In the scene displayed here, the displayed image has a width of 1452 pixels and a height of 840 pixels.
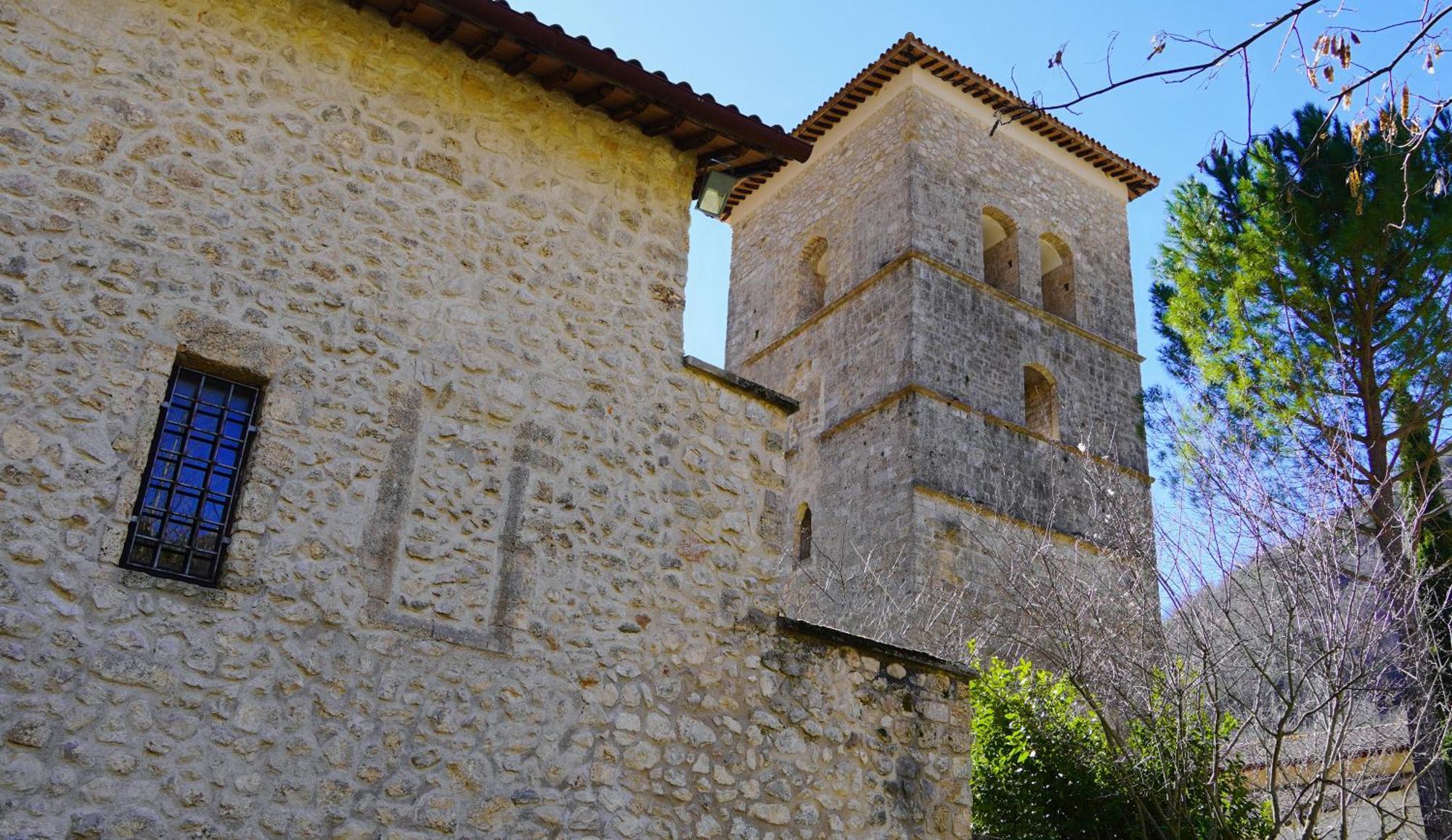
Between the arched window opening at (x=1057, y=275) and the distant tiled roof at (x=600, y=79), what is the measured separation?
12872 mm

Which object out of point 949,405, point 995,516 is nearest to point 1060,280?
point 949,405

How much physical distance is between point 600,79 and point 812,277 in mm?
13688

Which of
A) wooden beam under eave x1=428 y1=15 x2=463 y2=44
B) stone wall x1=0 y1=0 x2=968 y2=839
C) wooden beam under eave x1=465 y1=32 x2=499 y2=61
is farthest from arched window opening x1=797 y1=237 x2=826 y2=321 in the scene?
wooden beam under eave x1=428 y1=15 x2=463 y2=44

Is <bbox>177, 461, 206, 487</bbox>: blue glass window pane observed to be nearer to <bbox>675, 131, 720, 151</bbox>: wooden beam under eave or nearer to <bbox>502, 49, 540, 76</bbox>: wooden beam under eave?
<bbox>502, 49, 540, 76</bbox>: wooden beam under eave

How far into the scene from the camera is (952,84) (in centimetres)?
1847

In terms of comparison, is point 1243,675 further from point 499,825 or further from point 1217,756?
point 499,825

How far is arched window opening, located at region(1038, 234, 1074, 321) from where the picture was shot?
19016 millimetres

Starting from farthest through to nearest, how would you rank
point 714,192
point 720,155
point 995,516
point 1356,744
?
point 995,516 < point 1356,744 < point 714,192 < point 720,155

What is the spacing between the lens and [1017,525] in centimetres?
1564

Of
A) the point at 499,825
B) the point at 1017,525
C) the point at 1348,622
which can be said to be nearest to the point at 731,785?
the point at 499,825

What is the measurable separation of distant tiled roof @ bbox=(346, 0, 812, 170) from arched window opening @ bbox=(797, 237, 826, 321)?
1229 cm

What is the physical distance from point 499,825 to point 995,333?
13.4 metres

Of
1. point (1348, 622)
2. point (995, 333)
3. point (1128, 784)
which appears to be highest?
point (995, 333)

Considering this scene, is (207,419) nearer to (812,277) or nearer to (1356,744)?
(1356,744)
